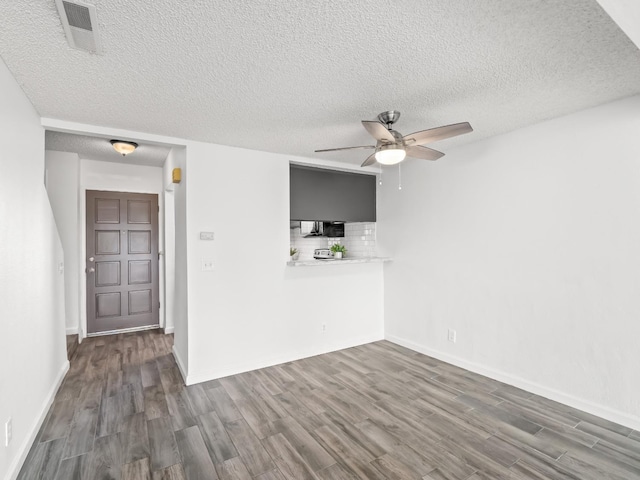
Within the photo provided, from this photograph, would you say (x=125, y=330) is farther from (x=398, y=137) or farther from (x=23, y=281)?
(x=398, y=137)

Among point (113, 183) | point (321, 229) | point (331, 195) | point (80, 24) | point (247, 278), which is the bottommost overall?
point (247, 278)

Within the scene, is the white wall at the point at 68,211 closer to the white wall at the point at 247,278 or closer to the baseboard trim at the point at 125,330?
the baseboard trim at the point at 125,330

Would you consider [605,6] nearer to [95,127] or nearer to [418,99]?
[418,99]

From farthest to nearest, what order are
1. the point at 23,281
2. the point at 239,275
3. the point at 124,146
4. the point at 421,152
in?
the point at 124,146, the point at 239,275, the point at 421,152, the point at 23,281

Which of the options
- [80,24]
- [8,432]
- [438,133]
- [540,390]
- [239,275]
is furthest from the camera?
[239,275]

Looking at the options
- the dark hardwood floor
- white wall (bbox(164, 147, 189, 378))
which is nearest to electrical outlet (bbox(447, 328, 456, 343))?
the dark hardwood floor

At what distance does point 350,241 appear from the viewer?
16.6ft

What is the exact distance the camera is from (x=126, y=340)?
4574 mm

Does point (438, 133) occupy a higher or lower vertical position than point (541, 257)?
higher

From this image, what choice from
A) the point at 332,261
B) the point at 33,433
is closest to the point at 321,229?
the point at 332,261

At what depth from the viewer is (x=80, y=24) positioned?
1.54m

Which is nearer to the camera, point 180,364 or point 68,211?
point 180,364

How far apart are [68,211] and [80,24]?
3789 mm

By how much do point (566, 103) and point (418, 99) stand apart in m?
1.16
